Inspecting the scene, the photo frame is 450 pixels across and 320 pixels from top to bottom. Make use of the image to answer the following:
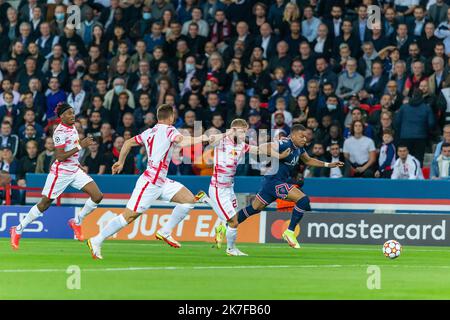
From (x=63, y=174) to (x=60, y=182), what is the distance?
0.52 ft

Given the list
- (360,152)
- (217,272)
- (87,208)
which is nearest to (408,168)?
(360,152)

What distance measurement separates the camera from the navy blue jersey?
21.2 m

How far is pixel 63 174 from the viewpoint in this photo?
21875mm

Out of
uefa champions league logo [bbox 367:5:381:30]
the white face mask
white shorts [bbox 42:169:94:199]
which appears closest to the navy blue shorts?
white shorts [bbox 42:169:94:199]

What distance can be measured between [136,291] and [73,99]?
649 inches

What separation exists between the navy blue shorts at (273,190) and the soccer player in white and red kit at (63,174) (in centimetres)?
296

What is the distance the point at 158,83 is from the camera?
28828 mm

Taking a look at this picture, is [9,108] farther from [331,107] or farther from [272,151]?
[272,151]

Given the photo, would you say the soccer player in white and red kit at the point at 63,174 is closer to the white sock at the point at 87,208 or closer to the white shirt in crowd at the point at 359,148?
the white sock at the point at 87,208

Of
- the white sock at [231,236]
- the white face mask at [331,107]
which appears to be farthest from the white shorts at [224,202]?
the white face mask at [331,107]

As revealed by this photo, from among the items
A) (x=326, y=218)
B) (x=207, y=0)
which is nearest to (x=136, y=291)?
(x=326, y=218)

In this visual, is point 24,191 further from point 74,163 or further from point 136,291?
point 136,291

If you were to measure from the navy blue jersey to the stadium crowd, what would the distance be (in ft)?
14.9

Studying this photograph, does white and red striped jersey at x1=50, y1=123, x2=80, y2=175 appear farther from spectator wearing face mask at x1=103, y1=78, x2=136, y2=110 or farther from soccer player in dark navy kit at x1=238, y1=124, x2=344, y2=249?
spectator wearing face mask at x1=103, y1=78, x2=136, y2=110
